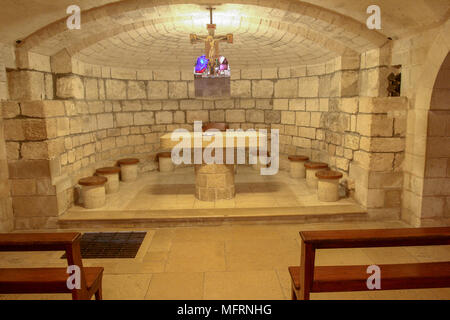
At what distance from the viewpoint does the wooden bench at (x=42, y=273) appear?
7.30ft

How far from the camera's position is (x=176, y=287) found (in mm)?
3133

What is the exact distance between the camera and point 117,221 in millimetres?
4656

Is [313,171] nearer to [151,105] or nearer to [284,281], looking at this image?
[284,281]

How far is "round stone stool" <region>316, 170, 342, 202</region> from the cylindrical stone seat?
1.44 metres

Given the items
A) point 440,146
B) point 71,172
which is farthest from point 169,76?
point 440,146

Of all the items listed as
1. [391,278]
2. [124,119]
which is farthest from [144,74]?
[391,278]

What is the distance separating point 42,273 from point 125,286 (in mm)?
934

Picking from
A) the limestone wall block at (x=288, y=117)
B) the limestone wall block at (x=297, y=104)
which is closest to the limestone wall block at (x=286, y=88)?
the limestone wall block at (x=297, y=104)

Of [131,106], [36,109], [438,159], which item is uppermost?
[131,106]

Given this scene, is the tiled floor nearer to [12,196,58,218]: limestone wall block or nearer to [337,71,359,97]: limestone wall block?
[12,196,58,218]: limestone wall block

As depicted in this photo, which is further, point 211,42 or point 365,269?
point 211,42

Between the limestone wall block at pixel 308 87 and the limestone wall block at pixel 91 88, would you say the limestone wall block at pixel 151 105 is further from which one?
the limestone wall block at pixel 308 87

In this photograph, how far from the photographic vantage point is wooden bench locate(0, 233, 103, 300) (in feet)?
7.30

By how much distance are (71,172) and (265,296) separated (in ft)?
12.9
